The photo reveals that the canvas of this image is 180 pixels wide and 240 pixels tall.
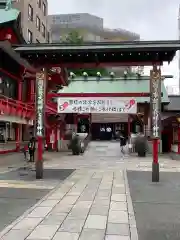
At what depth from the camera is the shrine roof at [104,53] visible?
12688mm

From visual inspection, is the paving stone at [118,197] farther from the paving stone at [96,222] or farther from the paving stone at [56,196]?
the paving stone at [96,222]

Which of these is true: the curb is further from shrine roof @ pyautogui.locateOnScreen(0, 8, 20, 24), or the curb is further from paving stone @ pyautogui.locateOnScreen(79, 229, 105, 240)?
shrine roof @ pyautogui.locateOnScreen(0, 8, 20, 24)

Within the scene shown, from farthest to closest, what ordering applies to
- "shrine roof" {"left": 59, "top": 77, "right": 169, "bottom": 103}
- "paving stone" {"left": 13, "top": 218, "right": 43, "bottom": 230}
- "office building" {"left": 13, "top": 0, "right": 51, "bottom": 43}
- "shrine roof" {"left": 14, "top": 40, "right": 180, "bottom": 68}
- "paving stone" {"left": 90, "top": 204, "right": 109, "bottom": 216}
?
"office building" {"left": 13, "top": 0, "right": 51, "bottom": 43}
"shrine roof" {"left": 59, "top": 77, "right": 169, "bottom": 103}
"shrine roof" {"left": 14, "top": 40, "right": 180, "bottom": 68}
"paving stone" {"left": 90, "top": 204, "right": 109, "bottom": 216}
"paving stone" {"left": 13, "top": 218, "right": 43, "bottom": 230}

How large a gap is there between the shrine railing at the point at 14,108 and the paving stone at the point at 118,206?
41.7ft

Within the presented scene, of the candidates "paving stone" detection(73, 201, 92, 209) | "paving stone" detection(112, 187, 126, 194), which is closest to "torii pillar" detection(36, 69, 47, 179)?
"paving stone" detection(112, 187, 126, 194)

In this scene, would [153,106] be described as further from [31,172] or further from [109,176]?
[31,172]

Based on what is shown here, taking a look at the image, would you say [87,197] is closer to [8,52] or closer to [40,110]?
[40,110]

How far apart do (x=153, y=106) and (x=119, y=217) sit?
6835 mm

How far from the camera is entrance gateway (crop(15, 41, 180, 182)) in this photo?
12750 mm

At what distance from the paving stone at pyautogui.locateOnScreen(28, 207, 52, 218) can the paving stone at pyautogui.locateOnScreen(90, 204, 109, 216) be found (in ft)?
3.37

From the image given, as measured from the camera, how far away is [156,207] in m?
8.23

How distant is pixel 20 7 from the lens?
39688mm

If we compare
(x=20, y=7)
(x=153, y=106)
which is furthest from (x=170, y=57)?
(x=20, y=7)

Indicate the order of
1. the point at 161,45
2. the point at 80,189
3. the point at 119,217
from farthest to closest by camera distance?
the point at 161,45 < the point at 80,189 < the point at 119,217
